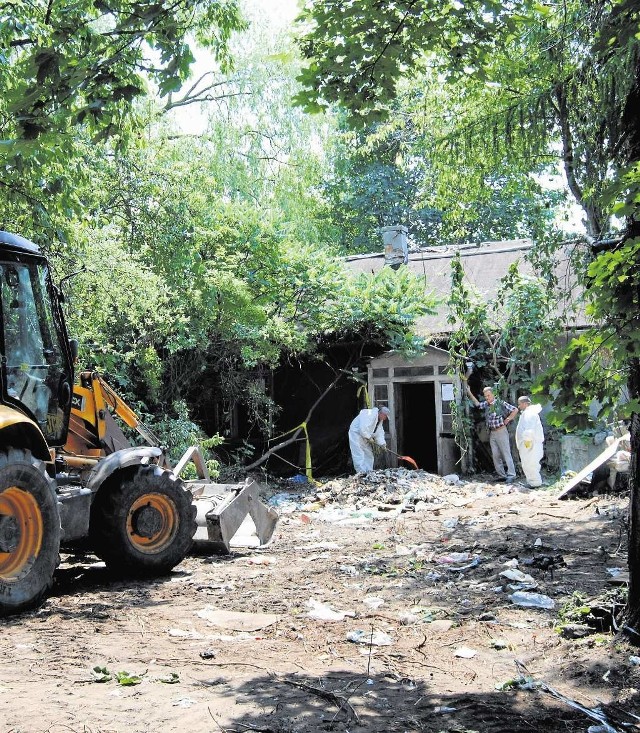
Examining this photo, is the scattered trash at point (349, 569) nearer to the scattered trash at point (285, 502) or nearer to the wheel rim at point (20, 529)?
the wheel rim at point (20, 529)

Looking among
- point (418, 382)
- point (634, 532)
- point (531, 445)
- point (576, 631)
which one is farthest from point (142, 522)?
point (418, 382)

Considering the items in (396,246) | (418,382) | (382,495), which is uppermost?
(396,246)

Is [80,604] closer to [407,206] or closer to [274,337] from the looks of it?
[274,337]

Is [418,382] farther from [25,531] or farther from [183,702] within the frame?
[183,702]

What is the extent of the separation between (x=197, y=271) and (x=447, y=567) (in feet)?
26.7

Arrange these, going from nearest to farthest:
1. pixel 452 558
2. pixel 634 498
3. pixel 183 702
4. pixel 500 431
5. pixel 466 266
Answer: pixel 183 702, pixel 634 498, pixel 452 558, pixel 500 431, pixel 466 266

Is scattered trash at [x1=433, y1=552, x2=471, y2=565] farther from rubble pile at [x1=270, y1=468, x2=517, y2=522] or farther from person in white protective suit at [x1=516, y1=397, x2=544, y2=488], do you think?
person in white protective suit at [x1=516, y1=397, x2=544, y2=488]

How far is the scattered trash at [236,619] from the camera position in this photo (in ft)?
20.1

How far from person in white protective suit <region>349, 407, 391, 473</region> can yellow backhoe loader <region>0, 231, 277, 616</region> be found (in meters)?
8.10

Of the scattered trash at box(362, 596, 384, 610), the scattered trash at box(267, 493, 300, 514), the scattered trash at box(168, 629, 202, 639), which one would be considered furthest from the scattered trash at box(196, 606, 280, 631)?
the scattered trash at box(267, 493, 300, 514)

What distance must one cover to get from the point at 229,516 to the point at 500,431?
8398 millimetres

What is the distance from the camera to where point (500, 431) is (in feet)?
52.3

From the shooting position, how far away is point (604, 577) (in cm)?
737

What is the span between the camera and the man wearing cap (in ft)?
51.9
